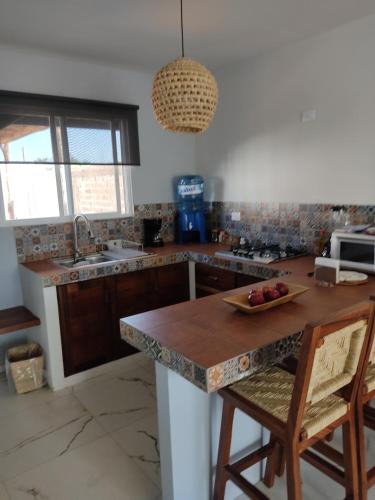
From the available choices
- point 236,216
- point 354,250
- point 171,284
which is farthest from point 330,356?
point 236,216

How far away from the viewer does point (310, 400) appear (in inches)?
45.9

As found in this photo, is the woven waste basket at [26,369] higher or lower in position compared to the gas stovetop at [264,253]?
lower

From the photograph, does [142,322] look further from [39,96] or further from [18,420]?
[39,96]

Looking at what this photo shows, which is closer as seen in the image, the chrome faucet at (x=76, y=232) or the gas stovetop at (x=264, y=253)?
the gas stovetop at (x=264, y=253)

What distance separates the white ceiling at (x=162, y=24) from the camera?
6.86 feet

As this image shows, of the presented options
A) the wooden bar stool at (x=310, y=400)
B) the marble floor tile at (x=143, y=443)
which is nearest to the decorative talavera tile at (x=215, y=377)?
the wooden bar stool at (x=310, y=400)

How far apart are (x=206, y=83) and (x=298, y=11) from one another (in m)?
1.17

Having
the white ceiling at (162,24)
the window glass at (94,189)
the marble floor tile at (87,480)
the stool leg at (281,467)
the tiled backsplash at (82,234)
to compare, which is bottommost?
the marble floor tile at (87,480)

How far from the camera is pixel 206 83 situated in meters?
1.55

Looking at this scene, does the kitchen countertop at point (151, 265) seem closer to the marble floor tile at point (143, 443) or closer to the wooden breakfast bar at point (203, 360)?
the wooden breakfast bar at point (203, 360)

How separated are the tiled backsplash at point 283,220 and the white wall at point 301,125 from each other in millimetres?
71

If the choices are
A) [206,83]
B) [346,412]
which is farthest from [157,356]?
[206,83]

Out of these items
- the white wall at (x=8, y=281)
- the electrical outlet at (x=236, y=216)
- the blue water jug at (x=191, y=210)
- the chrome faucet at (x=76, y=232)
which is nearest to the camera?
the white wall at (x=8, y=281)

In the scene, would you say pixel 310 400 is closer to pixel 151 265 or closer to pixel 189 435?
pixel 189 435
